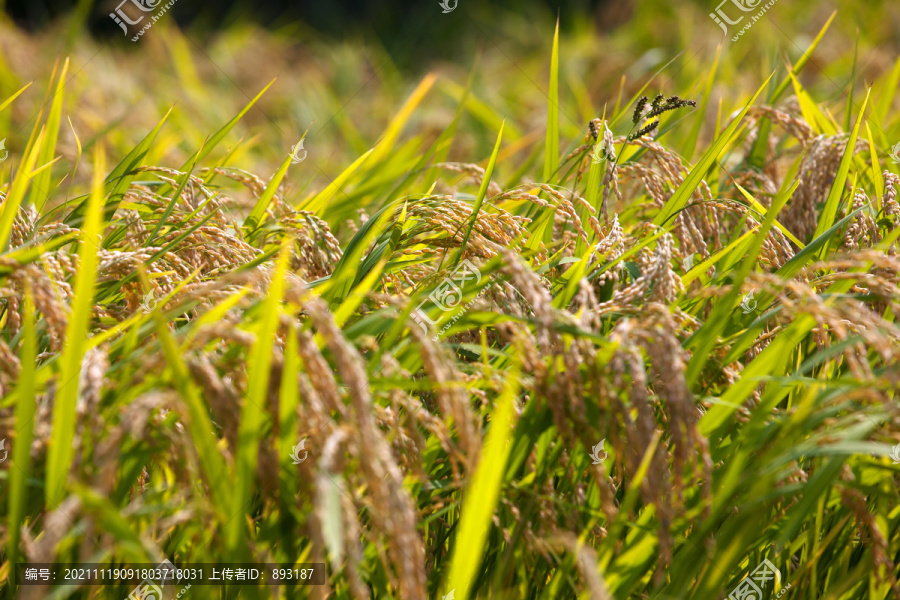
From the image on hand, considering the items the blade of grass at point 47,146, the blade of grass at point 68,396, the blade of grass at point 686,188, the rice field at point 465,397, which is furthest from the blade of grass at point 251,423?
the blade of grass at point 47,146

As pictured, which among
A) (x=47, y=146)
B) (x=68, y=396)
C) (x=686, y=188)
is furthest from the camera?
(x=47, y=146)

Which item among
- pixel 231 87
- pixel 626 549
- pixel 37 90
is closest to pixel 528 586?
pixel 626 549

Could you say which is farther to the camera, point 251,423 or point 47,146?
point 47,146

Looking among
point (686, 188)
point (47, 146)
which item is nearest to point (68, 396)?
point (47, 146)

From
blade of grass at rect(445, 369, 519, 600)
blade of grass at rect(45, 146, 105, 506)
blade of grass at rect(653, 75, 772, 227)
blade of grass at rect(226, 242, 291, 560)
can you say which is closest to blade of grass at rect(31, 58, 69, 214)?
blade of grass at rect(45, 146, 105, 506)

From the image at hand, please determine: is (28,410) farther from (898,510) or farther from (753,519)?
(898,510)

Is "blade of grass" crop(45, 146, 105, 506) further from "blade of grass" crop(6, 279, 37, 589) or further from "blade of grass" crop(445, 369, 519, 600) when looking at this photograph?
"blade of grass" crop(445, 369, 519, 600)

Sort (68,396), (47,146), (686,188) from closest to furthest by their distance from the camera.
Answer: (68,396) → (686,188) → (47,146)

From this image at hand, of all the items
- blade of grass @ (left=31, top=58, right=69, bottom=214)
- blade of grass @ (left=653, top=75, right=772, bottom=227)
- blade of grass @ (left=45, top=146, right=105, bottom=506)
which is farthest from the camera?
blade of grass @ (left=31, top=58, right=69, bottom=214)

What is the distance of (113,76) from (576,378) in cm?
668

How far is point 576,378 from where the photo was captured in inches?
41.8

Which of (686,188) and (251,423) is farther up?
(686,188)

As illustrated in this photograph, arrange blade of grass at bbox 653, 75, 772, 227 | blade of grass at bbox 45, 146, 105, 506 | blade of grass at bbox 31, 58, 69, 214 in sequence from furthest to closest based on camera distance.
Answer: blade of grass at bbox 31, 58, 69, 214 → blade of grass at bbox 653, 75, 772, 227 → blade of grass at bbox 45, 146, 105, 506

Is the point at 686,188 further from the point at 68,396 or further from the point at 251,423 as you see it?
the point at 68,396
